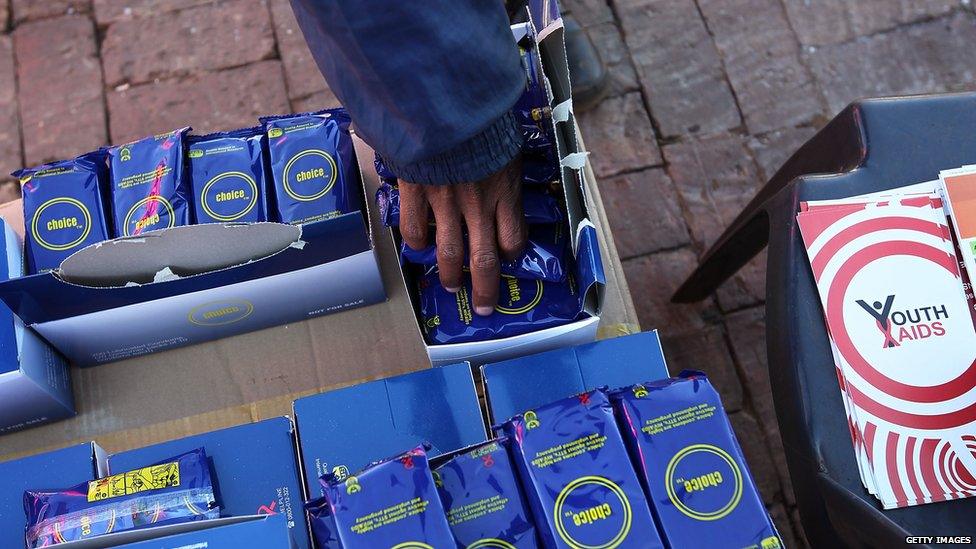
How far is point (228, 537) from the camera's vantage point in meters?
0.80

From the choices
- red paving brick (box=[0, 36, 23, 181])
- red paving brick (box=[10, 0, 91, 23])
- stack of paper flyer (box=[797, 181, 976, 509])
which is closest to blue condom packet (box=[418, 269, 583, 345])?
stack of paper flyer (box=[797, 181, 976, 509])

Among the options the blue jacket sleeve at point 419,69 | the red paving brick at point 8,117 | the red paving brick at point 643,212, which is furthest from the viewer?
the red paving brick at point 8,117

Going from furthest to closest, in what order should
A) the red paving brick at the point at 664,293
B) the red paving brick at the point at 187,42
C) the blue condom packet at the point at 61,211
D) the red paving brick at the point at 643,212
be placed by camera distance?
the red paving brick at the point at 187,42 → the red paving brick at the point at 643,212 → the red paving brick at the point at 664,293 → the blue condom packet at the point at 61,211

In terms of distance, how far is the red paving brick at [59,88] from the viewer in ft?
7.13

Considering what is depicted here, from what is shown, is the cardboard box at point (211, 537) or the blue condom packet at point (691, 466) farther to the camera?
the blue condom packet at point (691, 466)

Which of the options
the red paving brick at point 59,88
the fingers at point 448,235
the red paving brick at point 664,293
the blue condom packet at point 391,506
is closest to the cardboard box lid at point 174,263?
the fingers at point 448,235

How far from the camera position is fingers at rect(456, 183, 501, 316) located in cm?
106

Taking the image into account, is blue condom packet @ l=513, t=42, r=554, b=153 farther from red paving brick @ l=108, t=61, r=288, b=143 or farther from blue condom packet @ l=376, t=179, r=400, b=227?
red paving brick @ l=108, t=61, r=288, b=143

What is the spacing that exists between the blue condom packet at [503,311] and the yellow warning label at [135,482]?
41 centimetres

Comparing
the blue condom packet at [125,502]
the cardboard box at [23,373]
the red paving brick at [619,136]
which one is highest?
the red paving brick at [619,136]

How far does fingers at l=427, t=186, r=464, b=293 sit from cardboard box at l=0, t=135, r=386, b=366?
11 cm

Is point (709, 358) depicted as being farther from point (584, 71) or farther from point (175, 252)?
point (175, 252)

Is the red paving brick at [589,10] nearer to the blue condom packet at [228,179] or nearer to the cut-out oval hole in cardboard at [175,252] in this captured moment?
the blue condom packet at [228,179]

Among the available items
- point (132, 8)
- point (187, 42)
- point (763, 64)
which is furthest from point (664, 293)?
point (132, 8)
